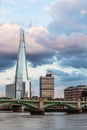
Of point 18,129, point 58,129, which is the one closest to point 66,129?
point 58,129

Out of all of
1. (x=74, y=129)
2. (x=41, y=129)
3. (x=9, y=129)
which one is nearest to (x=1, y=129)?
(x=9, y=129)

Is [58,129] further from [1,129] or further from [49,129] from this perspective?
[1,129]

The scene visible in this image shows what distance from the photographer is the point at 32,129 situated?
350 feet

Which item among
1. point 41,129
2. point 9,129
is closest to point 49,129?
point 41,129

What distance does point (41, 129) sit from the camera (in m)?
106

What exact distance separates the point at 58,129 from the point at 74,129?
3512 millimetres

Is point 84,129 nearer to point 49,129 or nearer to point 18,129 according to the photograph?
point 49,129

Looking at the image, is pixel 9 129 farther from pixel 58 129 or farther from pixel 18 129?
pixel 58 129

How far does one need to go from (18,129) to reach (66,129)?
1030 cm

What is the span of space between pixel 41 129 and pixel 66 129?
541 cm

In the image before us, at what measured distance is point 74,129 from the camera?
10725 cm

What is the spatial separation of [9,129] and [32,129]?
495 centimetres

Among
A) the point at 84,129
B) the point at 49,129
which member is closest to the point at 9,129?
the point at 49,129

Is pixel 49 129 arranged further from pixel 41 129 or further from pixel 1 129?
pixel 1 129
